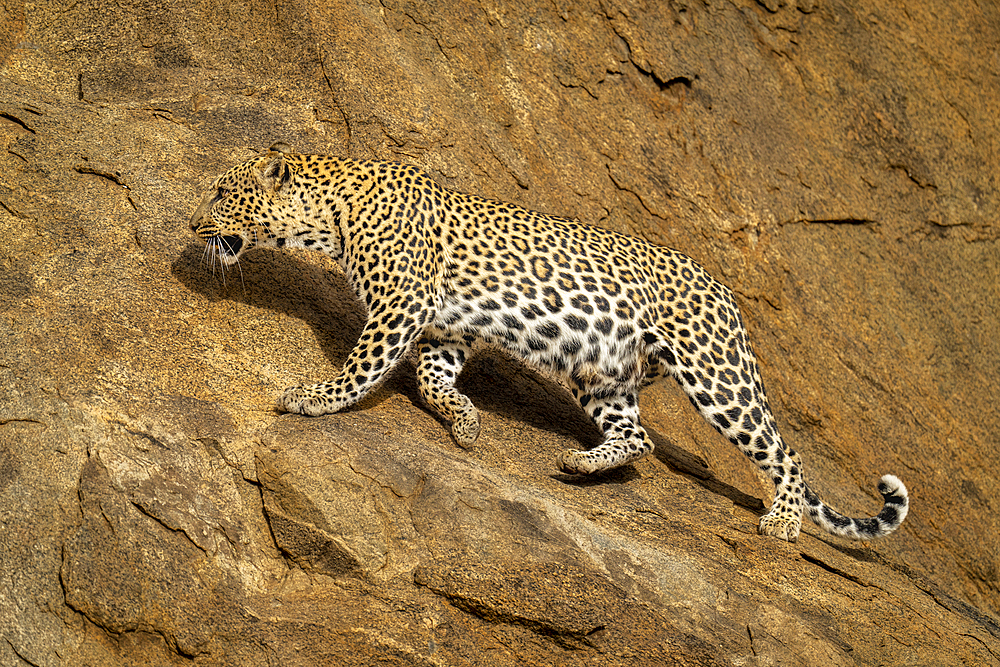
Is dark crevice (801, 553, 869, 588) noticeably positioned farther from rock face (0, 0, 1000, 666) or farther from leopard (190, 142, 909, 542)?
leopard (190, 142, 909, 542)

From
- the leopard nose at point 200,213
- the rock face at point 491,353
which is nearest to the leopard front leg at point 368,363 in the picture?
the rock face at point 491,353

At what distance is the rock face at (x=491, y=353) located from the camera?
234 inches

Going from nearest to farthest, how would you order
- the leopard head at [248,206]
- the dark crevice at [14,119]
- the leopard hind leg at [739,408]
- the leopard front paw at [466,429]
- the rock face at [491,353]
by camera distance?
the rock face at [491,353], the leopard front paw at [466,429], the leopard head at [248,206], the leopard hind leg at [739,408], the dark crevice at [14,119]

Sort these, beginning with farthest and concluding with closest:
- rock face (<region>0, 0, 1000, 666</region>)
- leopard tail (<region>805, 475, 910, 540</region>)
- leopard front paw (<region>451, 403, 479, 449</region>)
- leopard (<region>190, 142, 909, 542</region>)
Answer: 1. leopard tail (<region>805, 475, 910, 540</region>)
2. leopard (<region>190, 142, 909, 542</region>)
3. leopard front paw (<region>451, 403, 479, 449</region>)
4. rock face (<region>0, 0, 1000, 666</region>)

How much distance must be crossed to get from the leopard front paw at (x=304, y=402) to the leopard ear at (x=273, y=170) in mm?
1792

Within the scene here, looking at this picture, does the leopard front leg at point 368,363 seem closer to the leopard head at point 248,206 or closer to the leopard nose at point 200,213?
the leopard head at point 248,206

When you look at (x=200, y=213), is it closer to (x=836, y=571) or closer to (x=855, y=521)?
(x=836, y=571)

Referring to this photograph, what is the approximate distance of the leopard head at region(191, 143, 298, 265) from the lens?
7.49 meters

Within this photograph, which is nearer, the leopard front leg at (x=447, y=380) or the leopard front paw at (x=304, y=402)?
the leopard front paw at (x=304, y=402)

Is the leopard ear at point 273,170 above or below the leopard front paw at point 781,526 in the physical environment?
above

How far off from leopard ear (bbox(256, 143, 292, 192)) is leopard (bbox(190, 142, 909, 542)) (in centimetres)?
1

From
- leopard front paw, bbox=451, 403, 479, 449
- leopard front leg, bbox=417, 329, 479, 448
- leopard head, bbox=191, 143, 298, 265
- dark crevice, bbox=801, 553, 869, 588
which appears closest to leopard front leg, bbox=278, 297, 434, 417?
leopard front leg, bbox=417, 329, 479, 448

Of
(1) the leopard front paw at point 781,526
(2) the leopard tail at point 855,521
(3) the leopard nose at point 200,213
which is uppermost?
(2) the leopard tail at point 855,521

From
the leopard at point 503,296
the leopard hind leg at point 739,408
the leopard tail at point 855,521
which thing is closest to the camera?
the leopard at point 503,296
